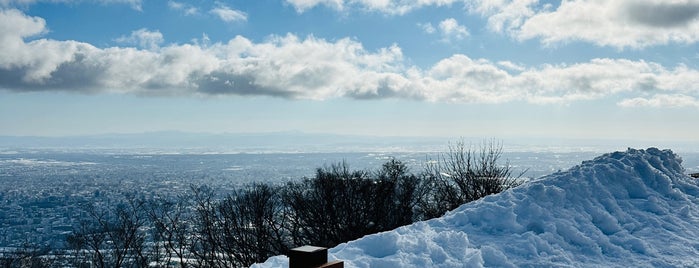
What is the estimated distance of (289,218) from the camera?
25.7m

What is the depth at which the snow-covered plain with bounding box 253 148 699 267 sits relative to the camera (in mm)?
5867

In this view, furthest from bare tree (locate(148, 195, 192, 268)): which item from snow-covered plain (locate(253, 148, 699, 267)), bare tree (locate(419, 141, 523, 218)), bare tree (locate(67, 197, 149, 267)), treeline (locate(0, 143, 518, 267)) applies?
snow-covered plain (locate(253, 148, 699, 267))

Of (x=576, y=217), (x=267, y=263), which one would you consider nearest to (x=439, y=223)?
(x=576, y=217)

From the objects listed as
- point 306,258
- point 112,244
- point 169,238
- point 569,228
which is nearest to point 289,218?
point 169,238

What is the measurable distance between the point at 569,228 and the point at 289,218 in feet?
65.9

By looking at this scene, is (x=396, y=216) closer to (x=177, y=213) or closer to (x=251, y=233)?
(x=251, y=233)

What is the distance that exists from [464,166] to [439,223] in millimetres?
19813

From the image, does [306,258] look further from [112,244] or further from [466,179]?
[112,244]

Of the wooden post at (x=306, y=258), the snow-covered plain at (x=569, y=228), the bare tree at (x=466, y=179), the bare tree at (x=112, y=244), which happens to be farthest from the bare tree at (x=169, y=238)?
the wooden post at (x=306, y=258)

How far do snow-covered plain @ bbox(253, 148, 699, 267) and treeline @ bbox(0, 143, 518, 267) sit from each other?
16.5m

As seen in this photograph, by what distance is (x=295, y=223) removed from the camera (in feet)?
81.1

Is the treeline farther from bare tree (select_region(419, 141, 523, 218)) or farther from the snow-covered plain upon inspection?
the snow-covered plain

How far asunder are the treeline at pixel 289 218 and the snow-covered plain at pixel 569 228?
16.5m

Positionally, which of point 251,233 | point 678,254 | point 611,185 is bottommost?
point 251,233
